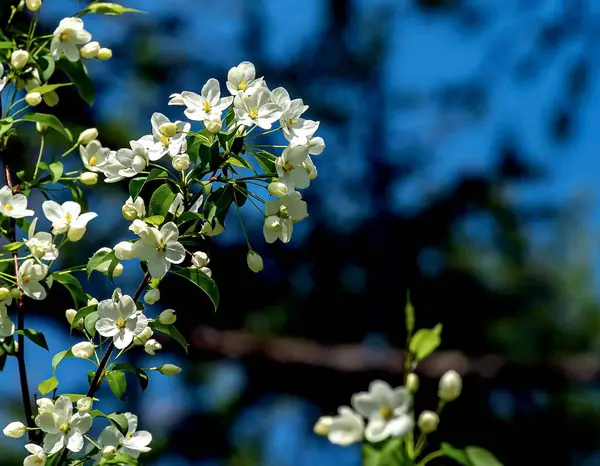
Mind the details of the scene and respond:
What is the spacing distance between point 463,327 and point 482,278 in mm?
321

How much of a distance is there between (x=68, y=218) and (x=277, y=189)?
0.83 feet

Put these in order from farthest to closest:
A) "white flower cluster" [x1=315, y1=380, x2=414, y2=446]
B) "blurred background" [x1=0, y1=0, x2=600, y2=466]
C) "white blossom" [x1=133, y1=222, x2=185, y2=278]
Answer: "blurred background" [x1=0, y1=0, x2=600, y2=466], "white blossom" [x1=133, y1=222, x2=185, y2=278], "white flower cluster" [x1=315, y1=380, x2=414, y2=446]

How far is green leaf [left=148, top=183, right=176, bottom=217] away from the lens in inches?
31.9

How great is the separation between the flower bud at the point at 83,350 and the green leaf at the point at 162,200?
0.50 feet

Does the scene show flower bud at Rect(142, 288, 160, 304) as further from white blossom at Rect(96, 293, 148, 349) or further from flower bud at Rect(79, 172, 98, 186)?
flower bud at Rect(79, 172, 98, 186)

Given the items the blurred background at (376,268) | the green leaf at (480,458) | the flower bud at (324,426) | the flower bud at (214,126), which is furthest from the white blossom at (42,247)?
the blurred background at (376,268)

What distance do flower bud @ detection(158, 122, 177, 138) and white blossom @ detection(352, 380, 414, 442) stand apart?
0.36 meters

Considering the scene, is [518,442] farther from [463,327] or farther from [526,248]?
[526,248]

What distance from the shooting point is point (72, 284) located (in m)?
0.92

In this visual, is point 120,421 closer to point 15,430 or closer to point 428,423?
point 15,430

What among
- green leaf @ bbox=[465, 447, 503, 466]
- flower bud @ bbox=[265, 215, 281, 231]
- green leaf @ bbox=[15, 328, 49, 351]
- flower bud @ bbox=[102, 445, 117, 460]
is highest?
flower bud @ bbox=[265, 215, 281, 231]

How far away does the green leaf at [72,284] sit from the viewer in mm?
896

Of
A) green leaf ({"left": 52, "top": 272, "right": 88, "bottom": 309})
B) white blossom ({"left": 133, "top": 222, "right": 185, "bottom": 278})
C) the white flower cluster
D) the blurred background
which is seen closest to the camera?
the white flower cluster

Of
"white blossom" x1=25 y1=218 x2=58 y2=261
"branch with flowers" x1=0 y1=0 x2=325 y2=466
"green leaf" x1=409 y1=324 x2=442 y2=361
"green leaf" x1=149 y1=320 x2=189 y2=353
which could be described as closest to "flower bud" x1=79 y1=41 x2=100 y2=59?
"branch with flowers" x1=0 y1=0 x2=325 y2=466
